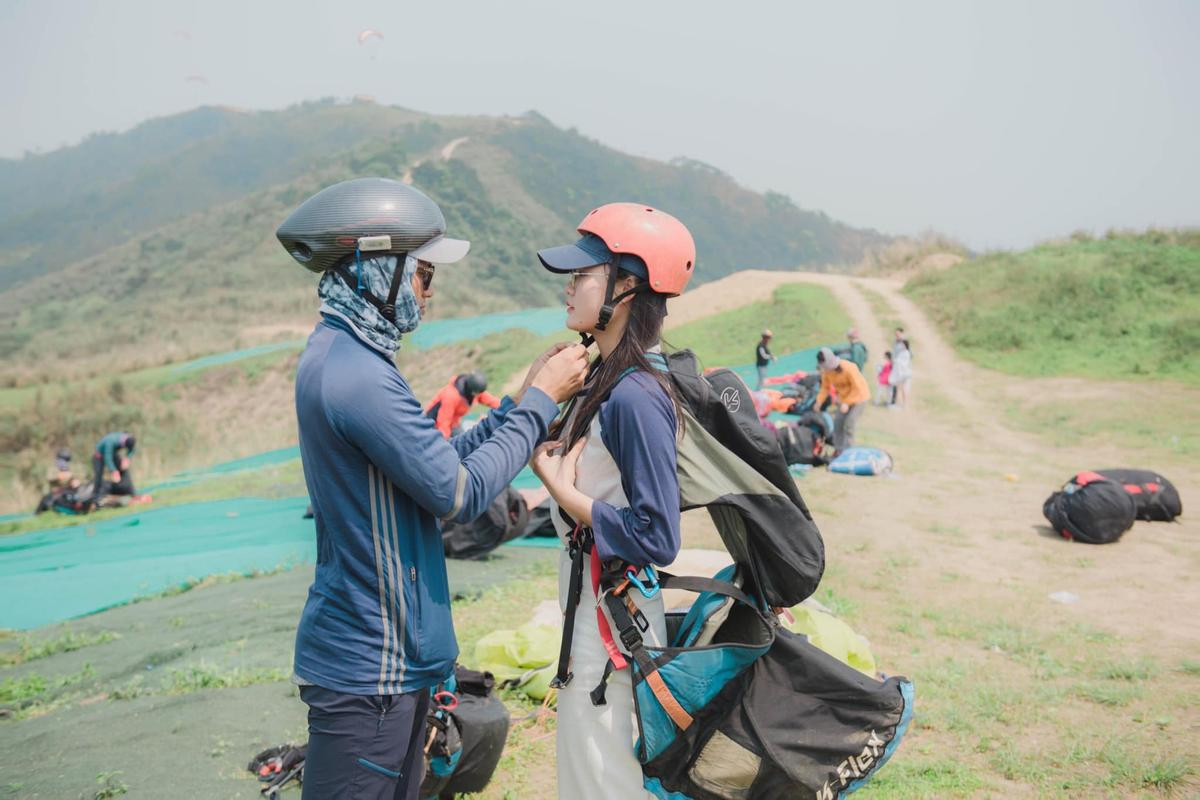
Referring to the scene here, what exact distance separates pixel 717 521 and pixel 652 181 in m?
91.3

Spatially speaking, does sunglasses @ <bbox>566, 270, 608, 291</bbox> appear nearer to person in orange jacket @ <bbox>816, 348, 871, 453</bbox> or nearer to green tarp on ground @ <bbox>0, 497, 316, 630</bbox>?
green tarp on ground @ <bbox>0, 497, 316, 630</bbox>

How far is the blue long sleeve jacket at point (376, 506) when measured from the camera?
181 centimetres

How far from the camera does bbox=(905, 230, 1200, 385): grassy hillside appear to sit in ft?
62.8

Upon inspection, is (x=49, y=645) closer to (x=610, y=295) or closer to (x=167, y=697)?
(x=167, y=697)

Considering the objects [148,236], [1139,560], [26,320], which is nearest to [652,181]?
[148,236]

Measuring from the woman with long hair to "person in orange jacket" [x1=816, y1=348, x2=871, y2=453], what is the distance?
33.1 feet

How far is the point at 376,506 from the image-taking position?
1881 mm

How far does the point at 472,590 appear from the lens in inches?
250

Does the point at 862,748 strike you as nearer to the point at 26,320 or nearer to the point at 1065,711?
the point at 1065,711

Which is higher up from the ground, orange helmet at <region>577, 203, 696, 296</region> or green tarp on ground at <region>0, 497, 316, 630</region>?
orange helmet at <region>577, 203, 696, 296</region>

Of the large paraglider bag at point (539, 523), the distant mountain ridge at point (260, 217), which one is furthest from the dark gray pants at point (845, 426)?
the distant mountain ridge at point (260, 217)

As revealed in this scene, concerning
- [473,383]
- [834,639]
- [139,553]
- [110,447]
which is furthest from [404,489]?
[110,447]

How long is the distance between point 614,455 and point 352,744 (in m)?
0.91

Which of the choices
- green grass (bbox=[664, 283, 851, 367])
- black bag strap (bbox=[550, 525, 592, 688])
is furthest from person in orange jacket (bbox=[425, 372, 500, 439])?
green grass (bbox=[664, 283, 851, 367])
